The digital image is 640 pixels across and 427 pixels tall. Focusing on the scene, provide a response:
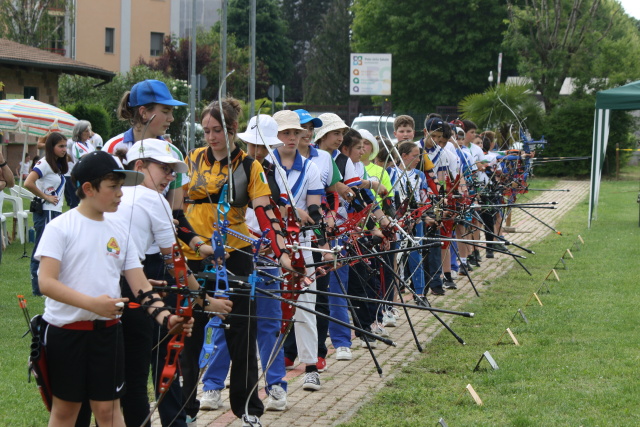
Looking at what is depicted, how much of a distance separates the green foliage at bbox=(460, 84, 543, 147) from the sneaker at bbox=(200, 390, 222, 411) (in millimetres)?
20097

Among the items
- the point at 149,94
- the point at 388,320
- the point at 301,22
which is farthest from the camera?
the point at 301,22

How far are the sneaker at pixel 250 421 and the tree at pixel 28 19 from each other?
39.9 m

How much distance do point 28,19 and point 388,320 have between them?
1503 inches

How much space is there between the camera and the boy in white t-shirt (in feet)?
13.4

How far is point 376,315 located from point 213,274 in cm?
424

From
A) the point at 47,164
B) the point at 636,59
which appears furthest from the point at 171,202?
the point at 636,59

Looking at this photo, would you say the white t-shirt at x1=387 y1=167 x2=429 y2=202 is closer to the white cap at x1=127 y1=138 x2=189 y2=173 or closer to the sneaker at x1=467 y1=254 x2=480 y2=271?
the white cap at x1=127 y1=138 x2=189 y2=173

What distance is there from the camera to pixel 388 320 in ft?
31.0

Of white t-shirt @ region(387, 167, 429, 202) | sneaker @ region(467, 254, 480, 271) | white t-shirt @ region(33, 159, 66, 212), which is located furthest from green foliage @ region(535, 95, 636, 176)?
white t-shirt @ region(33, 159, 66, 212)

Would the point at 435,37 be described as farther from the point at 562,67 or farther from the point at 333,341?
the point at 333,341

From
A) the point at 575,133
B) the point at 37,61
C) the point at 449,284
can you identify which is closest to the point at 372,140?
the point at 449,284

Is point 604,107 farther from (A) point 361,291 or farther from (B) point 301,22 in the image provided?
(B) point 301,22

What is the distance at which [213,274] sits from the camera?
186 inches

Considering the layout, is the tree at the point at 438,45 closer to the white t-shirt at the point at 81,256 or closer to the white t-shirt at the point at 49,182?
the white t-shirt at the point at 49,182
